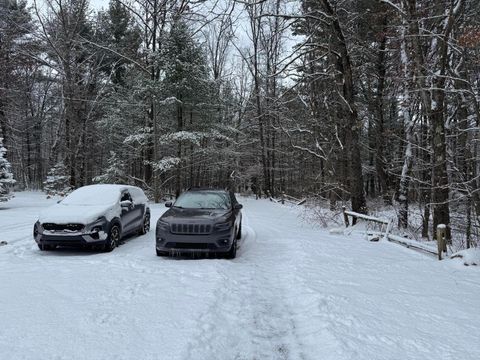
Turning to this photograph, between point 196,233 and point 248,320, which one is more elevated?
point 196,233

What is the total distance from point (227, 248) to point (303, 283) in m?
2.50

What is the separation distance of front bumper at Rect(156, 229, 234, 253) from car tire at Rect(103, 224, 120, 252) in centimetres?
176

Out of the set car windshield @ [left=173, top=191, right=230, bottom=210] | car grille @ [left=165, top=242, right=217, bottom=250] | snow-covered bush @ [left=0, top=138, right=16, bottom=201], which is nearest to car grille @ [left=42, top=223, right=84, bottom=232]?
car grille @ [left=165, top=242, right=217, bottom=250]

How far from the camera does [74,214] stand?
10.0 meters

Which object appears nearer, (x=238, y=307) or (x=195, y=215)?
(x=238, y=307)

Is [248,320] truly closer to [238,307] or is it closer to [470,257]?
[238,307]

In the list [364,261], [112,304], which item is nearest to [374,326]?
[112,304]

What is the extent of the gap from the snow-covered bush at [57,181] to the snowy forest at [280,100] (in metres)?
0.09

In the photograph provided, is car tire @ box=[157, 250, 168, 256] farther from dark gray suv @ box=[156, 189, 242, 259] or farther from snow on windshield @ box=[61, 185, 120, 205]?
snow on windshield @ box=[61, 185, 120, 205]

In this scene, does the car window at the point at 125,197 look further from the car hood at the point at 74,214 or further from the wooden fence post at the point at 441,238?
the wooden fence post at the point at 441,238

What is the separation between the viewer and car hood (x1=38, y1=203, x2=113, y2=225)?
9.85 metres

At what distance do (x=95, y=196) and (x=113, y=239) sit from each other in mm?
1513

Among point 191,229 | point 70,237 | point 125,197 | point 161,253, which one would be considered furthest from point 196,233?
point 125,197

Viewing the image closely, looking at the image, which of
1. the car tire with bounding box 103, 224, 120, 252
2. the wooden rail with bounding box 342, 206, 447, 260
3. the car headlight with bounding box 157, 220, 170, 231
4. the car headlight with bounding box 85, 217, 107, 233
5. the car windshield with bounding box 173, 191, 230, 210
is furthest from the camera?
the car windshield with bounding box 173, 191, 230, 210
